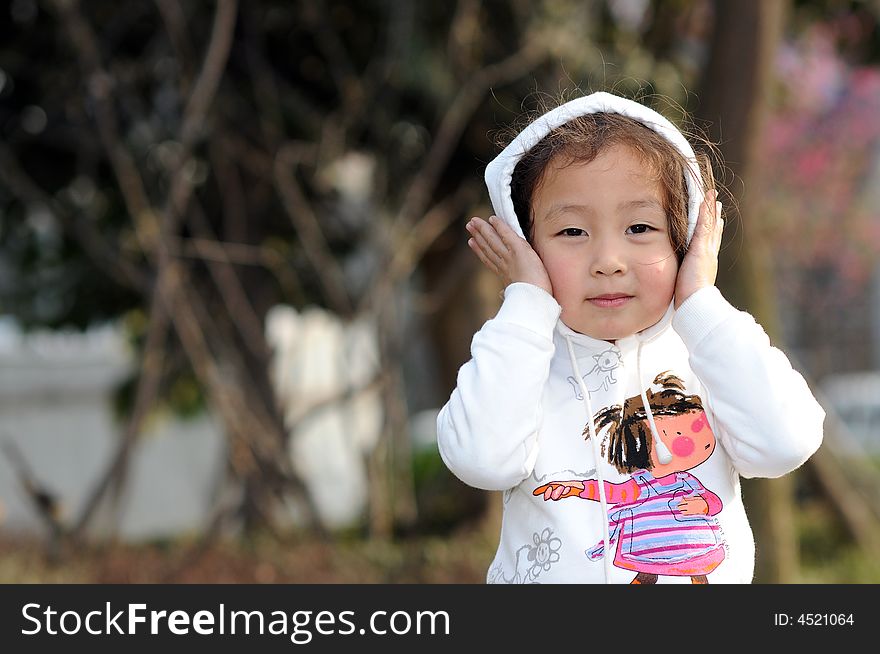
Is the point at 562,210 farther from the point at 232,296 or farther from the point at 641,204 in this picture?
the point at 232,296

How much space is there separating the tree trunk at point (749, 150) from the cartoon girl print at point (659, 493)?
308cm

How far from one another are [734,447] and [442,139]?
4068 mm

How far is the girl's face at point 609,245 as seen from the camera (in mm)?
1712

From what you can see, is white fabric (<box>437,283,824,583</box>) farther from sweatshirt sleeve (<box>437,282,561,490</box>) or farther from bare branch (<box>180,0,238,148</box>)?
bare branch (<box>180,0,238,148</box>)

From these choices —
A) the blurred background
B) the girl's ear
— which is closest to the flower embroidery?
the girl's ear

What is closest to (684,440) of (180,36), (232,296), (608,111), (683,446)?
(683,446)

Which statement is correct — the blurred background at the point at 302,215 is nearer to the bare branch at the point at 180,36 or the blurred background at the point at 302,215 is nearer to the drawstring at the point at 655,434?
the bare branch at the point at 180,36

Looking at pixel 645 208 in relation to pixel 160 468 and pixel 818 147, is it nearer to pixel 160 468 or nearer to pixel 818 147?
pixel 160 468

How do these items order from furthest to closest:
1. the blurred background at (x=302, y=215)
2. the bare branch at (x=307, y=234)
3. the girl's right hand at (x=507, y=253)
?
the bare branch at (x=307, y=234)
the blurred background at (x=302, y=215)
the girl's right hand at (x=507, y=253)

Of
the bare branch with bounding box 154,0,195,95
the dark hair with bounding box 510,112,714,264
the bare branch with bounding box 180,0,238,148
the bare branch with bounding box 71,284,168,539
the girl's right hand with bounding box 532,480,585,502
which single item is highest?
the bare branch with bounding box 154,0,195,95

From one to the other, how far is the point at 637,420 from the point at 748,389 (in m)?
0.18

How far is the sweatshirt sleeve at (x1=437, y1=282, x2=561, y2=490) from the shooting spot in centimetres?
165

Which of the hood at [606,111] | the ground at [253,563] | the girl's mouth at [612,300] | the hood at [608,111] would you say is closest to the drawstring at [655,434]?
the hood at [608,111]

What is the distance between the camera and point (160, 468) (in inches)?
347
